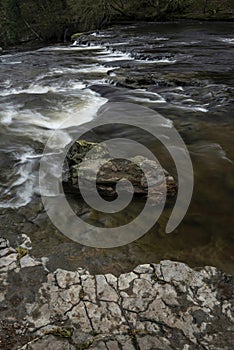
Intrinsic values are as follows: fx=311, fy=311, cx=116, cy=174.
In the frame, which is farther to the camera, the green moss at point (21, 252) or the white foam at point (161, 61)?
the white foam at point (161, 61)

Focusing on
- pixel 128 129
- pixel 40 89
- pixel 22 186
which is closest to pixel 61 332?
pixel 22 186

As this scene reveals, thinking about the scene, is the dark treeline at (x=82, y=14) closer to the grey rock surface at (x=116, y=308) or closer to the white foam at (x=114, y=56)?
the white foam at (x=114, y=56)

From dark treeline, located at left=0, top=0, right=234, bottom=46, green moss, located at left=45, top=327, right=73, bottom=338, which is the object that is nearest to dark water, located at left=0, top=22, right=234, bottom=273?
green moss, located at left=45, top=327, right=73, bottom=338

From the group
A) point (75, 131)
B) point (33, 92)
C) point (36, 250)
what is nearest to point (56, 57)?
point (33, 92)

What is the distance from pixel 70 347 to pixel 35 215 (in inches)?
80.1

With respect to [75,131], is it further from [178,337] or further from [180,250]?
[178,337]

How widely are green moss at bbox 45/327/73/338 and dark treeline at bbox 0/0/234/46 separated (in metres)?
31.5

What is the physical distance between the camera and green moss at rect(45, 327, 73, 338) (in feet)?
8.75

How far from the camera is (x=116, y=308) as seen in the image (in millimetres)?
2902

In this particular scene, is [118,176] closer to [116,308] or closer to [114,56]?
[116,308]

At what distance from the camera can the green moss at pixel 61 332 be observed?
267 centimetres

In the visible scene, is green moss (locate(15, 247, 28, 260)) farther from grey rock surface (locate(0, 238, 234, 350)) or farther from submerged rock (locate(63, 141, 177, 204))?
submerged rock (locate(63, 141, 177, 204))

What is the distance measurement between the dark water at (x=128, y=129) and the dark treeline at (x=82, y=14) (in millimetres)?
14434

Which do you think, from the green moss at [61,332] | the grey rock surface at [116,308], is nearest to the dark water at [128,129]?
the grey rock surface at [116,308]
